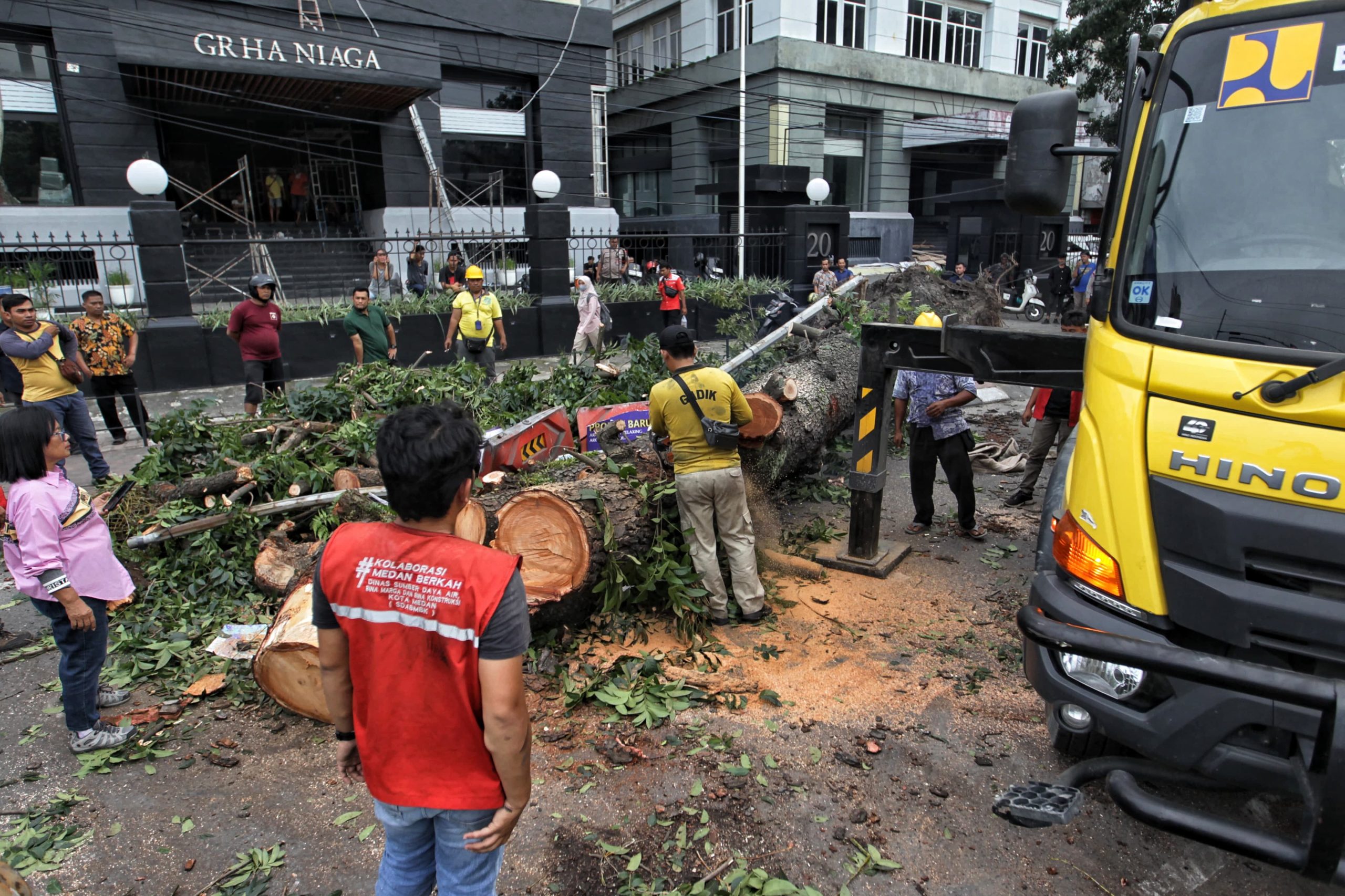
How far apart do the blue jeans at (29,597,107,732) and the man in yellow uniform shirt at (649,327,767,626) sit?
121 inches

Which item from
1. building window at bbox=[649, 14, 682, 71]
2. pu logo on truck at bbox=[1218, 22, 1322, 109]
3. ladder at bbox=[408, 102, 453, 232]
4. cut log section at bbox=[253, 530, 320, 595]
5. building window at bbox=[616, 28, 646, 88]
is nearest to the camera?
pu logo on truck at bbox=[1218, 22, 1322, 109]

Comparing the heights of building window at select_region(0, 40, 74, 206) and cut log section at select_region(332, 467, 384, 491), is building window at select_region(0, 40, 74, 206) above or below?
above

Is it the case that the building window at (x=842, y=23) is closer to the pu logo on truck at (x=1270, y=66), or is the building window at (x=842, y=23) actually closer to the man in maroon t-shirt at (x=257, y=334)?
the man in maroon t-shirt at (x=257, y=334)

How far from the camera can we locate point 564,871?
3.03 metres

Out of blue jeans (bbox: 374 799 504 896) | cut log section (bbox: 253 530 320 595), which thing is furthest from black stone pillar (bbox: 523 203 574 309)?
blue jeans (bbox: 374 799 504 896)

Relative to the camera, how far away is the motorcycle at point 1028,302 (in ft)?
73.1

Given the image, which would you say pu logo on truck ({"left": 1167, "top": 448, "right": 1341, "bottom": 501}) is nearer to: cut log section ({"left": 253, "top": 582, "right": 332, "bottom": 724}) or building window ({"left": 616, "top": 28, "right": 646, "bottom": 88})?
cut log section ({"left": 253, "top": 582, "right": 332, "bottom": 724})

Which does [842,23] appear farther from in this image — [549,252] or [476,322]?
[476,322]

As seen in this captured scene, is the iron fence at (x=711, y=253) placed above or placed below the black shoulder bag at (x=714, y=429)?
above

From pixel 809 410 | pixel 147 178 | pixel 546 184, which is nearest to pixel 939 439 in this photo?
pixel 809 410

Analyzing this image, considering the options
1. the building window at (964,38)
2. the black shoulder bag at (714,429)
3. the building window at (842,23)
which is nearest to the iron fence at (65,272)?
the black shoulder bag at (714,429)

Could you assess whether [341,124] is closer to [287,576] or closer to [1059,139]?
[287,576]

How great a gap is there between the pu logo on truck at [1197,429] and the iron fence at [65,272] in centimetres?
1220

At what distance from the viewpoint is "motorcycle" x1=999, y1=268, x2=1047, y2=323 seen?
73.1 ft
